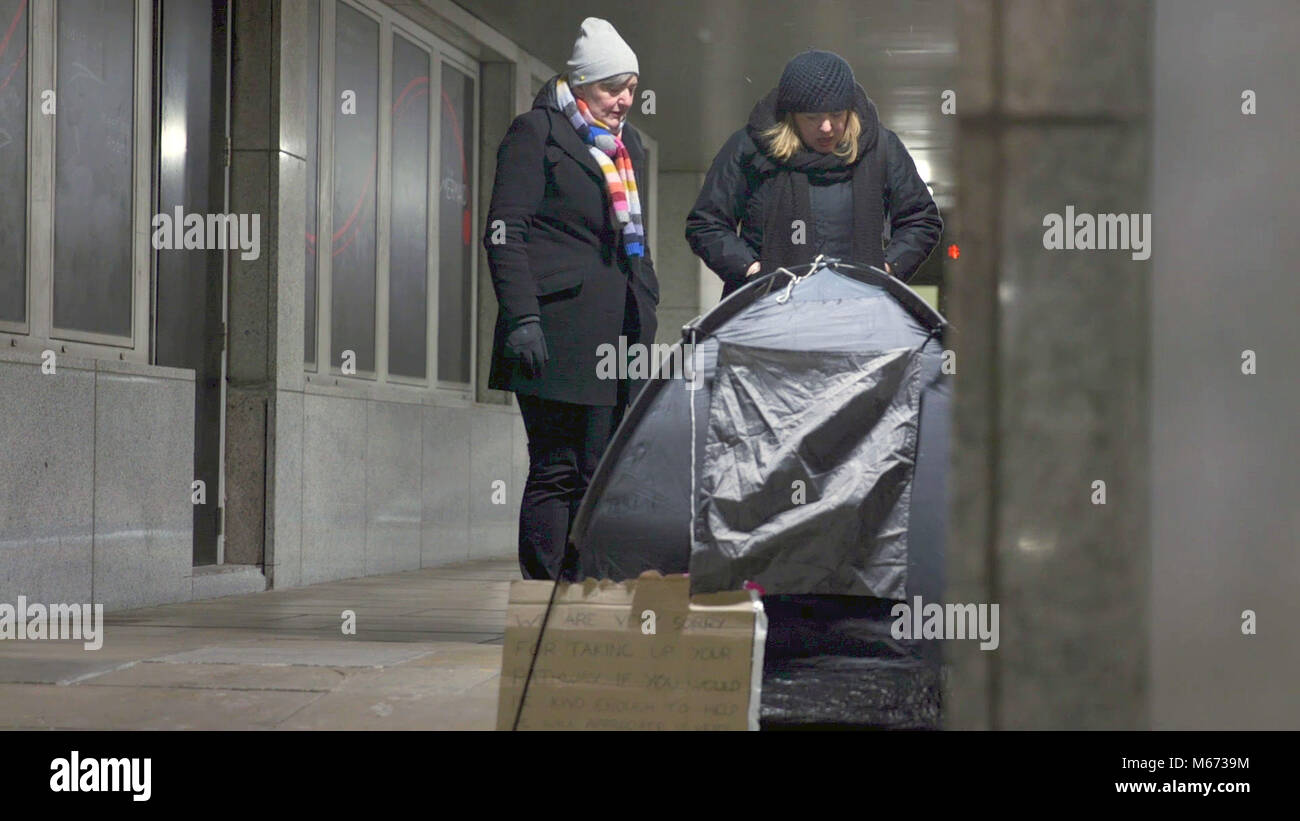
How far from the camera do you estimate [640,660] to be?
3.62 metres

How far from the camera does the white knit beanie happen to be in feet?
19.1

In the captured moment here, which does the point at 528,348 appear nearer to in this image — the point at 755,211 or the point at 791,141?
the point at 755,211

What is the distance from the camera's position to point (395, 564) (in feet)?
33.2

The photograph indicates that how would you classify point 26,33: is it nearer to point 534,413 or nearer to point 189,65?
point 189,65

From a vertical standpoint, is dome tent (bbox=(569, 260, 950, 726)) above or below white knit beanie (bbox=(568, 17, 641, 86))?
below

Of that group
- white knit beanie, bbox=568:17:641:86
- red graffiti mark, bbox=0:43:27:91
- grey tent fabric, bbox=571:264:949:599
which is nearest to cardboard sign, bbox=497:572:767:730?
grey tent fabric, bbox=571:264:949:599

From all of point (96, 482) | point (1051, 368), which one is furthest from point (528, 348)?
point (1051, 368)

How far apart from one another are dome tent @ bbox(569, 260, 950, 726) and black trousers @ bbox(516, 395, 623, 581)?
87 centimetres

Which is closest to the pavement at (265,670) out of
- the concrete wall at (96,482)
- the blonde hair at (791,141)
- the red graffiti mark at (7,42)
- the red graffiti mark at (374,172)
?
the concrete wall at (96,482)

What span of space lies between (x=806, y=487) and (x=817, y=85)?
1.54m

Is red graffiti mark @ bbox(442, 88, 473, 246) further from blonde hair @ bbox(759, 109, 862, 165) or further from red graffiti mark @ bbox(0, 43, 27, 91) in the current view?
blonde hair @ bbox(759, 109, 862, 165)

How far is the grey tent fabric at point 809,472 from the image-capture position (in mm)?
4414
